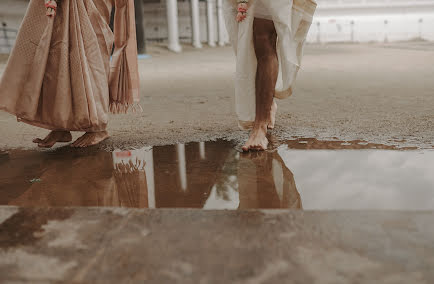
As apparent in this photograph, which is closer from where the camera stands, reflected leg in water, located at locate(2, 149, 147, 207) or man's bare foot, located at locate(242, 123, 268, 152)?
reflected leg in water, located at locate(2, 149, 147, 207)

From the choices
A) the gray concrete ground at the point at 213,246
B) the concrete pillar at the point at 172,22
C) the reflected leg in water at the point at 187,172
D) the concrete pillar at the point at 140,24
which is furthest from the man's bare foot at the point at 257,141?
the concrete pillar at the point at 172,22

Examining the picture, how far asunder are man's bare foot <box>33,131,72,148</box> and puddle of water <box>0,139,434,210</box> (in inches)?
2.6

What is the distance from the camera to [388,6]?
32.1 metres

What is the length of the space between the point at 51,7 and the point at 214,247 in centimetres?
168

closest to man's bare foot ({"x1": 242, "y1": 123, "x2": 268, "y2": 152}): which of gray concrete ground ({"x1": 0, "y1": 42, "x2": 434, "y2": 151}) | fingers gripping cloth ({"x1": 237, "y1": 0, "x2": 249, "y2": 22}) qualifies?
gray concrete ground ({"x1": 0, "y1": 42, "x2": 434, "y2": 151})

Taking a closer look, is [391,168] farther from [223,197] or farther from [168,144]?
[168,144]

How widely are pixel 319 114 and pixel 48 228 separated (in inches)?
92.0

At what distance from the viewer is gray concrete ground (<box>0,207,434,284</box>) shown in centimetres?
84

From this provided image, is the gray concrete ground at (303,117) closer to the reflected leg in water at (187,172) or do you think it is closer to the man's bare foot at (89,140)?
the man's bare foot at (89,140)

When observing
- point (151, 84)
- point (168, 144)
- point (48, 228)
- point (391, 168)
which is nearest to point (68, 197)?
point (48, 228)

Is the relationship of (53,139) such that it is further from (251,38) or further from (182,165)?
(251,38)

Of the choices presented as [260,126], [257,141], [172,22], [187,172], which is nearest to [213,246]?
[187,172]

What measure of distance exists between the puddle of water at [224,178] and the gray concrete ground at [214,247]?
0.25 m

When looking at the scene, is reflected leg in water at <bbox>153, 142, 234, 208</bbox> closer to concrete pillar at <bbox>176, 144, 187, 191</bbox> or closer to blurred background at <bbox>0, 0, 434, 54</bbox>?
concrete pillar at <bbox>176, 144, 187, 191</bbox>
